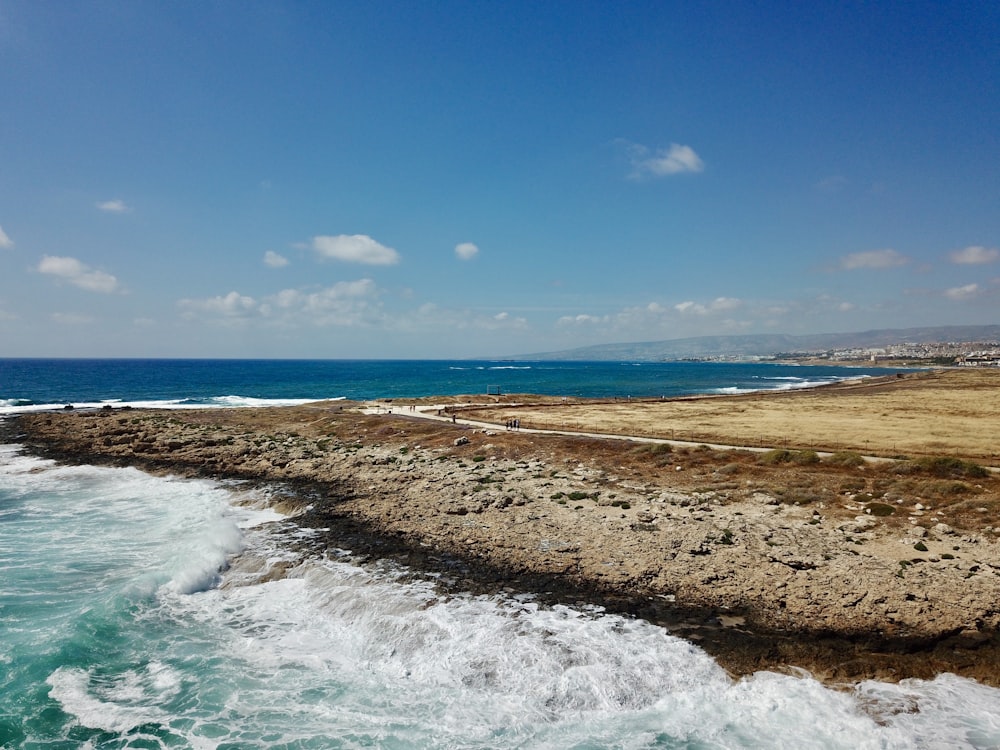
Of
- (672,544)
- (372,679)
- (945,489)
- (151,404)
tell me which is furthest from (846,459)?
(151,404)

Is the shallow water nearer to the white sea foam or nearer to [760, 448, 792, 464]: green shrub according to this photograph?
the white sea foam

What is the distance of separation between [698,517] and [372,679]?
15.7 m

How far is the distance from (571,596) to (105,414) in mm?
73429

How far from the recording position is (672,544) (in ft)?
67.6

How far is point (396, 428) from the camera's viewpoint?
162ft

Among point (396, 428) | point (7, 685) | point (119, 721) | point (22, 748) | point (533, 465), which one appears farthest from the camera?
point (396, 428)

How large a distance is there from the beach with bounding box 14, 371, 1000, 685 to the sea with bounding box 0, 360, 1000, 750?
1.14 metres

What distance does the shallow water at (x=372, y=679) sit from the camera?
11883 mm

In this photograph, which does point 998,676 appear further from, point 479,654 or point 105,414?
point 105,414

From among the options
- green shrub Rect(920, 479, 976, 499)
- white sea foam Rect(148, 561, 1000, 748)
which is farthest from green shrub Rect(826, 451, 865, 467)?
white sea foam Rect(148, 561, 1000, 748)

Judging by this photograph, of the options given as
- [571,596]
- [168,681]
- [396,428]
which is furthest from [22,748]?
[396,428]

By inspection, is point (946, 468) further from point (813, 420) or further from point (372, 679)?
point (372, 679)

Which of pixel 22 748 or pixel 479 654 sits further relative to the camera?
pixel 479 654

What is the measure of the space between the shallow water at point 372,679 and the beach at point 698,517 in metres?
1.26
